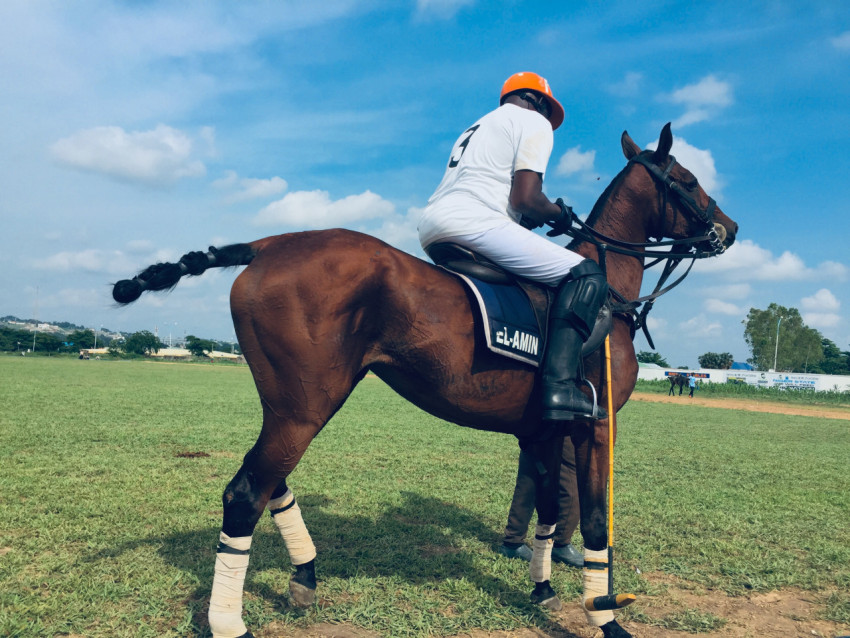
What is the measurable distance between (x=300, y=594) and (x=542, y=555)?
1743 mm

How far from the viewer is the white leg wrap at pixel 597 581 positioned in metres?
3.60

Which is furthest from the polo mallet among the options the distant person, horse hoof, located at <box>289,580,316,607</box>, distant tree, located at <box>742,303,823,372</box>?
distant tree, located at <box>742,303,823,372</box>

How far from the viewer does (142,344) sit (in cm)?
8969

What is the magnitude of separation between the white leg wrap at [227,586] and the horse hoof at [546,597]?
2086 mm

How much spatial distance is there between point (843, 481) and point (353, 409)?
42.3ft

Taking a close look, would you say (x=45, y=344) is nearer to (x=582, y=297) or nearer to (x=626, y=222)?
(x=626, y=222)

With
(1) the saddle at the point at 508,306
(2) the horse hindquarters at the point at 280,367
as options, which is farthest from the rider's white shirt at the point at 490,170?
(2) the horse hindquarters at the point at 280,367

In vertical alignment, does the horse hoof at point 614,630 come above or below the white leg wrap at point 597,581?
below

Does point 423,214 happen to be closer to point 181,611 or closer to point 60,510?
point 181,611

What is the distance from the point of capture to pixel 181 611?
371 centimetres

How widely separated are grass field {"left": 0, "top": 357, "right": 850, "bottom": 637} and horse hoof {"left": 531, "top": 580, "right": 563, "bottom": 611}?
0.13 meters

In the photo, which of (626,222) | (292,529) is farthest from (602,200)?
(292,529)

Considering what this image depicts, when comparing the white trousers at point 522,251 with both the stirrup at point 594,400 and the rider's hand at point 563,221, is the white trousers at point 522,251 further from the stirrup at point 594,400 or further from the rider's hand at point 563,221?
the stirrup at point 594,400

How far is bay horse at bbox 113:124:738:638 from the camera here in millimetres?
3117
